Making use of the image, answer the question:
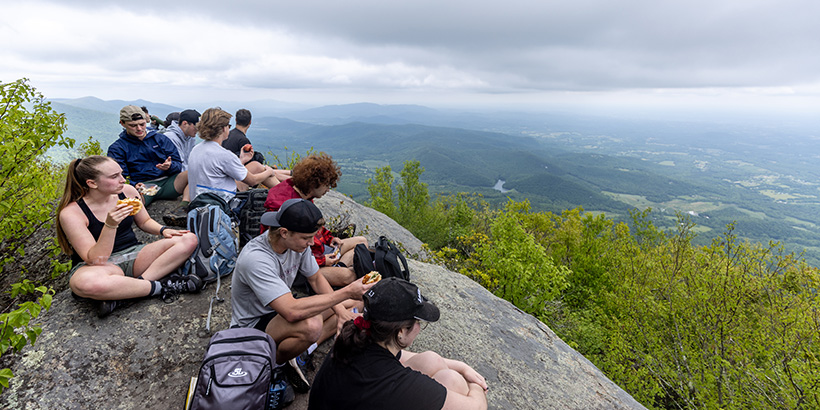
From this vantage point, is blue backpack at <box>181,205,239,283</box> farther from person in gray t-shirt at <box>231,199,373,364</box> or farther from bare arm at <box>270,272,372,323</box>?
bare arm at <box>270,272,372,323</box>

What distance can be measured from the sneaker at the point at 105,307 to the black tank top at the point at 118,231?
0.74 metres

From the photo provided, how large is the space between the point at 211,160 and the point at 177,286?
8.41 feet

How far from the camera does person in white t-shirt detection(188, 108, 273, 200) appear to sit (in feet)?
21.4

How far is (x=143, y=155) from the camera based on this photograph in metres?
7.56

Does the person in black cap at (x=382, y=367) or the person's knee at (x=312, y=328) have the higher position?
the person in black cap at (x=382, y=367)

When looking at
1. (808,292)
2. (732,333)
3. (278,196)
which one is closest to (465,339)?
(278,196)

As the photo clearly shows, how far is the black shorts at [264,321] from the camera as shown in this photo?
4.05m

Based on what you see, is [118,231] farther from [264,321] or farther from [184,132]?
[184,132]

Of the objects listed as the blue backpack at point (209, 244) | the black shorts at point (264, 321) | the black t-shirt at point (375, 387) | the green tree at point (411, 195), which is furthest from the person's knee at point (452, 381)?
the green tree at point (411, 195)

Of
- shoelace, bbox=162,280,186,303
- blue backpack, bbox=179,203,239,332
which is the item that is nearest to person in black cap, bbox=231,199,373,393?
blue backpack, bbox=179,203,239,332

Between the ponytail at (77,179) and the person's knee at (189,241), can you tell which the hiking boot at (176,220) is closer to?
the person's knee at (189,241)

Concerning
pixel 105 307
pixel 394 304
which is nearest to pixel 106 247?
pixel 105 307

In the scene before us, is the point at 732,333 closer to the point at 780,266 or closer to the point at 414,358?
the point at 780,266

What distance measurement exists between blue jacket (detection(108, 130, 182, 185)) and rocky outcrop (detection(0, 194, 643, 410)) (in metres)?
3.43
